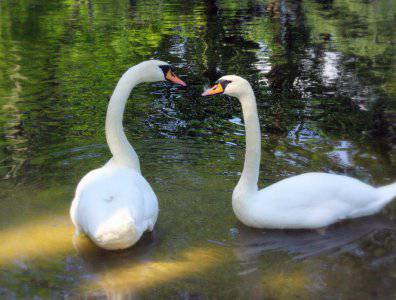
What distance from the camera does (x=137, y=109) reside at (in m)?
9.74

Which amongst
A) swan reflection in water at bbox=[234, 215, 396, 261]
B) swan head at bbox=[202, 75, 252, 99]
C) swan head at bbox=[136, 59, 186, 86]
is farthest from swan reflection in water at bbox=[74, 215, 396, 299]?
swan head at bbox=[136, 59, 186, 86]

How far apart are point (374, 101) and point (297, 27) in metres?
9.21

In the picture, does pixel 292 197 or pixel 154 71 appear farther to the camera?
pixel 154 71

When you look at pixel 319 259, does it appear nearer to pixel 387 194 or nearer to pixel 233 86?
pixel 387 194

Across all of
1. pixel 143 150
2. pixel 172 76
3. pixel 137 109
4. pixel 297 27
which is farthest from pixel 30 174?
pixel 297 27

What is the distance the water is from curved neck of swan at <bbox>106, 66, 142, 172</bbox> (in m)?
0.55

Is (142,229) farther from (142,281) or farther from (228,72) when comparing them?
(228,72)

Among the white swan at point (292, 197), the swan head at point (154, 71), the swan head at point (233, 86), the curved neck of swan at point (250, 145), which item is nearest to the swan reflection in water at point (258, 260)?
the white swan at point (292, 197)

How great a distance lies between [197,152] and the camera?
25.2ft

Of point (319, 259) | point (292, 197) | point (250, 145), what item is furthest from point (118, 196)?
point (319, 259)

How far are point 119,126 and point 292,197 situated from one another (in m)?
1.87

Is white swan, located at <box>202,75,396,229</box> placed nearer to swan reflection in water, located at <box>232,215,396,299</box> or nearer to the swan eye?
the swan eye

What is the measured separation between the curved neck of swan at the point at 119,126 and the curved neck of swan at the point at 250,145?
1129 millimetres

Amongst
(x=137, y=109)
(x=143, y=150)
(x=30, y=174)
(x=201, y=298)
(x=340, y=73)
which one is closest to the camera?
(x=201, y=298)
